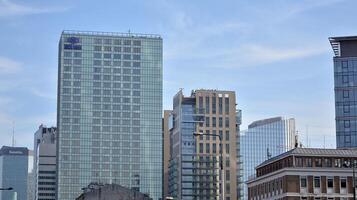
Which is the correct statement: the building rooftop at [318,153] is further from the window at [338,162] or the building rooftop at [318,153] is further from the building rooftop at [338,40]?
the building rooftop at [338,40]

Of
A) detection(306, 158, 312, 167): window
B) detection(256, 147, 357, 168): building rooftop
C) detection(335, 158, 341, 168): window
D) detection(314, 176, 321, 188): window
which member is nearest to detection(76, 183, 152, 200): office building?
detection(256, 147, 357, 168): building rooftop

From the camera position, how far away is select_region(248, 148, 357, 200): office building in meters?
119

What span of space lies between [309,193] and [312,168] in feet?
12.3

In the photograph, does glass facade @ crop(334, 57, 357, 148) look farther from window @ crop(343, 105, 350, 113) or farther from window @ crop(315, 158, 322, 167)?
window @ crop(315, 158, 322, 167)

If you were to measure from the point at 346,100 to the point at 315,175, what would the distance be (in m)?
53.1

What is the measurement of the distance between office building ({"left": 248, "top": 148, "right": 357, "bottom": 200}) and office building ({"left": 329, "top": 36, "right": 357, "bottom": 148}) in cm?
4581

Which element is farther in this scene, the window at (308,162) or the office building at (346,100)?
the office building at (346,100)

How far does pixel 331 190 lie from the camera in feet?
392

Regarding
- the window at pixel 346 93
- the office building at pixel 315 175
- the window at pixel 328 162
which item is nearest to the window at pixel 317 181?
the office building at pixel 315 175

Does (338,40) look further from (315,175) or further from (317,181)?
(317,181)

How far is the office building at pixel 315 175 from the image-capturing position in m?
119

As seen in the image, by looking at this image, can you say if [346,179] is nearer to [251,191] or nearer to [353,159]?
[353,159]

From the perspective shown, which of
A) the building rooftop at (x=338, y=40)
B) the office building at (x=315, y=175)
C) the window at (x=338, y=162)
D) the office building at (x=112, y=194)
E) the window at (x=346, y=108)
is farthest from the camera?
the building rooftop at (x=338, y=40)

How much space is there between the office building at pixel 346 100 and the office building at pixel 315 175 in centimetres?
4581
